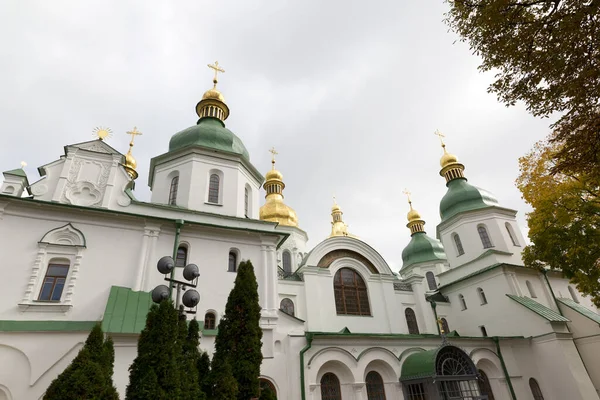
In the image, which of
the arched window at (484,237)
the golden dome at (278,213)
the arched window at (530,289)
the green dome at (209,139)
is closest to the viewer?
the green dome at (209,139)

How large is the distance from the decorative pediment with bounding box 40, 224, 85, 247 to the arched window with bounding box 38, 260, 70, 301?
0.67m

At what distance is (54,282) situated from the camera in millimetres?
11430

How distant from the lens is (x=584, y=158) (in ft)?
24.8

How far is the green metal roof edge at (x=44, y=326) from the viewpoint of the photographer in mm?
9999

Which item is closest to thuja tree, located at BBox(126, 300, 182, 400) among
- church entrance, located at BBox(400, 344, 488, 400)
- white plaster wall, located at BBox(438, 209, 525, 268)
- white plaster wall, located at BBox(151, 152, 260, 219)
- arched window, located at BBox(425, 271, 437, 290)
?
white plaster wall, located at BBox(151, 152, 260, 219)

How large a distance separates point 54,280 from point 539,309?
2256 centimetres

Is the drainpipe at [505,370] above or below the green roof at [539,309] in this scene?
below

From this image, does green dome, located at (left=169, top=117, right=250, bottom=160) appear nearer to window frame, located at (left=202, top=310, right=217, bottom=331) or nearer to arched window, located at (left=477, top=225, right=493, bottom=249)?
window frame, located at (left=202, top=310, right=217, bottom=331)

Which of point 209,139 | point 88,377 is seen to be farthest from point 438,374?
point 209,139

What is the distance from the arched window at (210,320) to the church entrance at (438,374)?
329 inches

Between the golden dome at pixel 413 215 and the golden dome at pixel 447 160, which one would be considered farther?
the golden dome at pixel 413 215

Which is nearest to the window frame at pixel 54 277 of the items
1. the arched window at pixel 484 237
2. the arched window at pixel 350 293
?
the arched window at pixel 350 293

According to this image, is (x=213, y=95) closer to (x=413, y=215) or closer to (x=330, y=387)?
(x=330, y=387)

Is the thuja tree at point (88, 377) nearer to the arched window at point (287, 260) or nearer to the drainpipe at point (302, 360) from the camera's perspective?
the drainpipe at point (302, 360)
